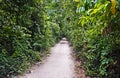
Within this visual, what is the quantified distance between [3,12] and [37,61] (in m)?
5.03

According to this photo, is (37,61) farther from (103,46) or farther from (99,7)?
(99,7)

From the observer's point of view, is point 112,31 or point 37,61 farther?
point 37,61

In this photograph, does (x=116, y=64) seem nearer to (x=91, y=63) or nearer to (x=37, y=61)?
(x=91, y=63)

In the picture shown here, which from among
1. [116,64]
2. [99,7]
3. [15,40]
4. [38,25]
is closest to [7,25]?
[15,40]

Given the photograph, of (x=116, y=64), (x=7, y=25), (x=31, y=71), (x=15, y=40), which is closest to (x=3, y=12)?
(x=7, y=25)

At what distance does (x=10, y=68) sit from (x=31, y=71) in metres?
1.71

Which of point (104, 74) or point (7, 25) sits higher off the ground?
point (7, 25)

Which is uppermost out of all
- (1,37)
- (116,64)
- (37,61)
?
(1,37)

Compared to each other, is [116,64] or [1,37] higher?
[1,37]

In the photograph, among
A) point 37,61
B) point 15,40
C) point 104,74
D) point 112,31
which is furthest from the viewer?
point 37,61

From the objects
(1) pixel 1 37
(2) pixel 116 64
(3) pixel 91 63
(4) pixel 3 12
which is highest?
(4) pixel 3 12

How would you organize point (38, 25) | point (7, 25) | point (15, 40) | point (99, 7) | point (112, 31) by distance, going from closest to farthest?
point (99, 7)
point (112, 31)
point (7, 25)
point (15, 40)
point (38, 25)

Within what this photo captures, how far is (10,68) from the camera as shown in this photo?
26.3 ft

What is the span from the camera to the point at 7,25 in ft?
25.6
